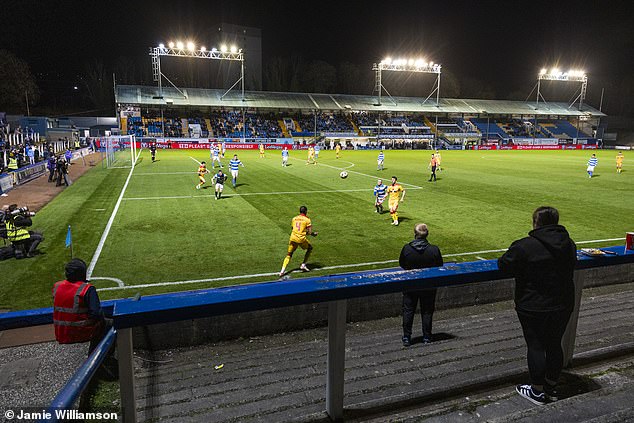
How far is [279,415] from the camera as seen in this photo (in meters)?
3.26

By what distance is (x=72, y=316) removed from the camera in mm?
4891

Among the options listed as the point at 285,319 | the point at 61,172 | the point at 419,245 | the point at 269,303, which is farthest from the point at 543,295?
the point at 61,172

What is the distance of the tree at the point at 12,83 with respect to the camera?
71.8 meters

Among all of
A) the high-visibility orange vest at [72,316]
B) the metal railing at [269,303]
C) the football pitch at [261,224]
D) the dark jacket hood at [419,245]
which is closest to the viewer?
the metal railing at [269,303]

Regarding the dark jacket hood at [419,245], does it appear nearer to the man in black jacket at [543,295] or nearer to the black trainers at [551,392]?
the man in black jacket at [543,295]

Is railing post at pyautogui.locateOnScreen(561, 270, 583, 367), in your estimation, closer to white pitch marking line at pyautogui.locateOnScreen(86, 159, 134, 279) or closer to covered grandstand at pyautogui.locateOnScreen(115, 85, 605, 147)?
white pitch marking line at pyautogui.locateOnScreen(86, 159, 134, 279)

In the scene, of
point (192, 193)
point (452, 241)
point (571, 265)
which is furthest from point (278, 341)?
point (192, 193)

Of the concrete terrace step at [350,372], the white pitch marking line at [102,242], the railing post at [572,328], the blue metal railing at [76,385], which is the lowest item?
the white pitch marking line at [102,242]

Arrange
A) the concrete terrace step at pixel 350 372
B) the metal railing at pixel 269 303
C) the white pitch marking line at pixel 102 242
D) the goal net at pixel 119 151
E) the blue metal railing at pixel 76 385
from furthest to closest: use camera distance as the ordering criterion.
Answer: the goal net at pixel 119 151 → the white pitch marking line at pixel 102 242 → the concrete terrace step at pixel 350 372 → the metal railing at pixel 269 303 → the blue metal railing at pixel 76 385

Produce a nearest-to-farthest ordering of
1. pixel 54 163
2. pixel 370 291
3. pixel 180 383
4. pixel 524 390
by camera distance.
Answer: pixel 370 291
pixel 524 390
pixel 180 383
pixel 54 163

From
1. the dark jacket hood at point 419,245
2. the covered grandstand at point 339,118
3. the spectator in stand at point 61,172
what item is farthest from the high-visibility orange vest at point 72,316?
the covered grandstand at point 339,118

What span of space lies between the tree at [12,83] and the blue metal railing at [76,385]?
87074 millimetres

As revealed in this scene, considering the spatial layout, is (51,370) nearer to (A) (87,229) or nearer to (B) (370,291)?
(B) (370,291)

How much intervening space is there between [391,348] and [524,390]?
5.06 ft
